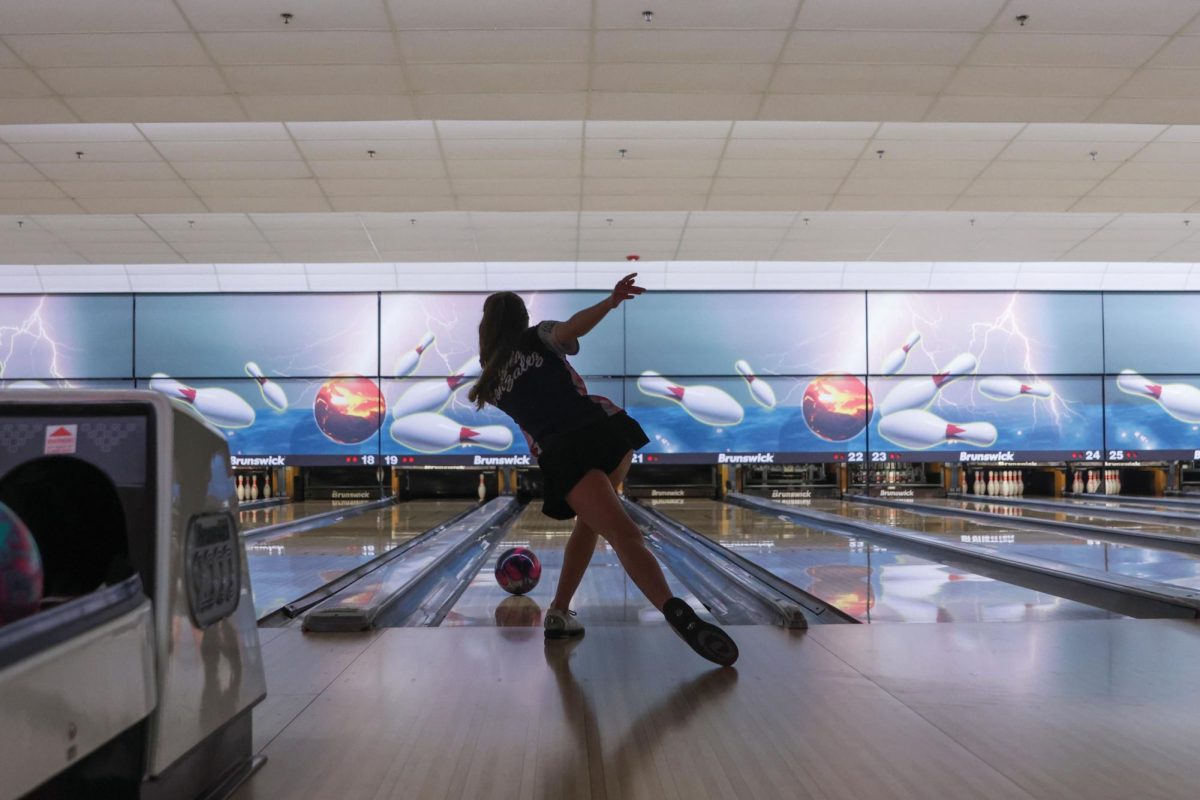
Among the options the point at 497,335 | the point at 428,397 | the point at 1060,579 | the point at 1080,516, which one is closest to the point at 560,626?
the point at 497,335

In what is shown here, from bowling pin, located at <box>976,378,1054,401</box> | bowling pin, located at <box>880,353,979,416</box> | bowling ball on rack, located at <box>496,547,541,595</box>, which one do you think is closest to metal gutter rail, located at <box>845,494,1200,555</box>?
bowling pin, located at <box>880,353,979,416</box>

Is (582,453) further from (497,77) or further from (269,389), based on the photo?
(269,389)

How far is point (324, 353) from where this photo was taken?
38.0 feet

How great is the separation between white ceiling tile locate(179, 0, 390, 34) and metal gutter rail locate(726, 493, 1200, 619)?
4.08 metres

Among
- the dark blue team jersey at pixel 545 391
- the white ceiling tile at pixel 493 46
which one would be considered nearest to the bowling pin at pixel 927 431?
the white ceiling tile at pixel 493 46

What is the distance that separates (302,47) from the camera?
Answer: 509 centimetres

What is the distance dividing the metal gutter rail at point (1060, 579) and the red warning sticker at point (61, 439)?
3113mm

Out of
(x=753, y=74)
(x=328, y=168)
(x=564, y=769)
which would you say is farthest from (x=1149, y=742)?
(x=328, y=168)

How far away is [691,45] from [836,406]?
7180 millimetres

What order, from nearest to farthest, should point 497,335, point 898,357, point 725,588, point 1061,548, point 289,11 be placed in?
1. point 497,335
2. point 725,588
3. point 289,11
4. point 1061,548
5. point 898,357

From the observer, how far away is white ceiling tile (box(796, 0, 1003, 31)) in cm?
473

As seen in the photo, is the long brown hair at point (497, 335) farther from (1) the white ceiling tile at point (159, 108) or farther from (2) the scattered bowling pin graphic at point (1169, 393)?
(2) the scattered bowling pin graphic at point (1169, 393)

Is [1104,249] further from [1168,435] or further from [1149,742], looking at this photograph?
[1149,742]

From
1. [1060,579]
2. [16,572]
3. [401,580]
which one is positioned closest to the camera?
[16,572]
